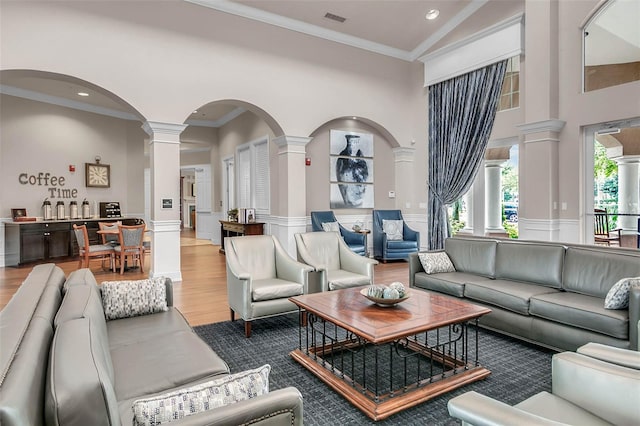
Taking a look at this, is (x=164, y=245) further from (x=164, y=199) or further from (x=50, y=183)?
(x=50, y=183)

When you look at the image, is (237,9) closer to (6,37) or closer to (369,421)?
(6,37)

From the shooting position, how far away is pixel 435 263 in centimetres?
433

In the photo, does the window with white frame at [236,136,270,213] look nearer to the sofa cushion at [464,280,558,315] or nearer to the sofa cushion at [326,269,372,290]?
the sofa cushion at [326,269,372,290]

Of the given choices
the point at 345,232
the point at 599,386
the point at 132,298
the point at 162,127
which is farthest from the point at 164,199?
the point at 599,386

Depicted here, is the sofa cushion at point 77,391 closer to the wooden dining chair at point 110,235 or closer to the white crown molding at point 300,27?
the white crown molding at point 300,27

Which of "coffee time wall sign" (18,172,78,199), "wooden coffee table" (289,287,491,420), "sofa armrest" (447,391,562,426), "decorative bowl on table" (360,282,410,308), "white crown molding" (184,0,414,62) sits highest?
"white crown molding" (184,0,414,62)

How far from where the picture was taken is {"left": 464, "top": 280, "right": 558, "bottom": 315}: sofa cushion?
3.26 meters

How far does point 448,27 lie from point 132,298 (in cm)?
742

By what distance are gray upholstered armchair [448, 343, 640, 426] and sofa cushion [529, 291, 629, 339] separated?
3.90 feet

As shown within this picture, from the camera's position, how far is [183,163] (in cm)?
1255

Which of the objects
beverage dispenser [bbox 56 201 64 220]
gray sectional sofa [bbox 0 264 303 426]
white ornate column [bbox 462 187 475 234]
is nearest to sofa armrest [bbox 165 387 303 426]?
gray sectional sofa [bbox 0 264 303 426]

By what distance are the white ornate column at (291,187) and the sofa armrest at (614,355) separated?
5423 mm

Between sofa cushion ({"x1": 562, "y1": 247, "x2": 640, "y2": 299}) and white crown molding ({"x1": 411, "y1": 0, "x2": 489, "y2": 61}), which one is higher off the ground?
white crown molding ({"x1": 411, "y1": 0, "x2": 489, "y2": 61})

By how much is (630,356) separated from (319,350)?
202 centimetres
